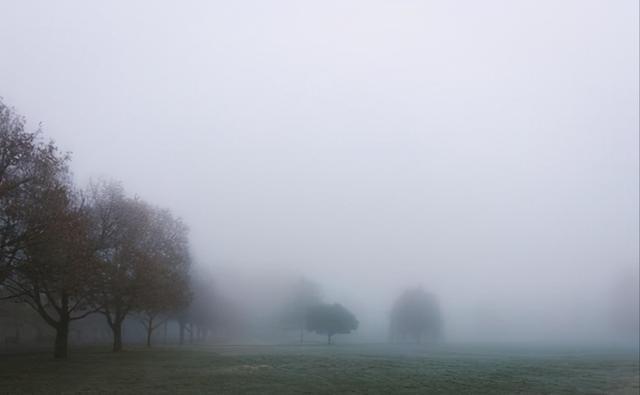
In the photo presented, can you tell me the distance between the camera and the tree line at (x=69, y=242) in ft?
119

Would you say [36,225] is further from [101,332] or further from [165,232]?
[101,332]

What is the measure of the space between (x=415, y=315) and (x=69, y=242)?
332 ft

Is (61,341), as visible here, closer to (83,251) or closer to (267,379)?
(83,251)

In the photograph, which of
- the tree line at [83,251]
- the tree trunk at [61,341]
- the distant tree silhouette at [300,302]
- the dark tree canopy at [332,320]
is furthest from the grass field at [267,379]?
the dark tree canopy at [332,320]

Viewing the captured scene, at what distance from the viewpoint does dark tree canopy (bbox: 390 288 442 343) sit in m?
124

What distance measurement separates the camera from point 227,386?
1206 inches

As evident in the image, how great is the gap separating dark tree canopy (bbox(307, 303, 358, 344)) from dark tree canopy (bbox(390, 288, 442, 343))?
1415 cm

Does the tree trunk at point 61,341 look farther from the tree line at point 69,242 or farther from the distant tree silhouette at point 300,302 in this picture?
the distant tree silhouette at point 300,302

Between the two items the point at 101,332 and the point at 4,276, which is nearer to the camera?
the point at 4,276

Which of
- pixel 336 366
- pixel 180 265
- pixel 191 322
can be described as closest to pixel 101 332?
pixel 191 322

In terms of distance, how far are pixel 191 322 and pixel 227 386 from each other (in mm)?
80929

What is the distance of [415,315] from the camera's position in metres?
126

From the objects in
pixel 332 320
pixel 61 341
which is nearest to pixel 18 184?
pixel 61 341

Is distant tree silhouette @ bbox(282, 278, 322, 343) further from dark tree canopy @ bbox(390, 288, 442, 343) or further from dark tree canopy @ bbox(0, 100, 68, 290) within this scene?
dark tree canopy @ bbox(0, 100, 68, 290)
